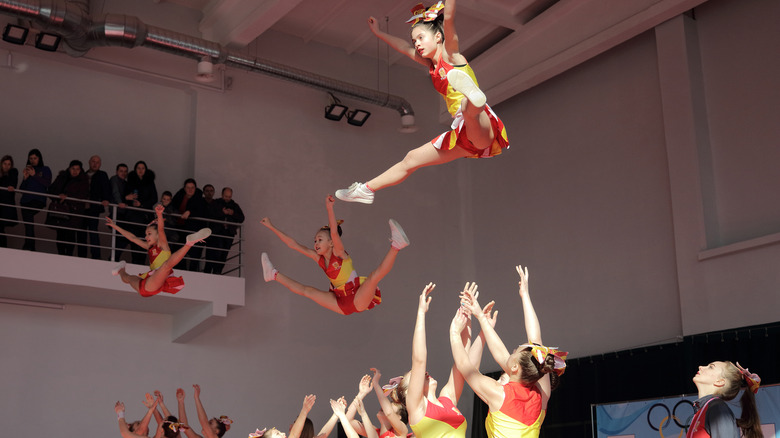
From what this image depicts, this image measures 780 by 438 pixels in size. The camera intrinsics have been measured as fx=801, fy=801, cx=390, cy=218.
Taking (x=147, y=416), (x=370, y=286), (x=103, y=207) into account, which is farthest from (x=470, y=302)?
(x=103, y=207)

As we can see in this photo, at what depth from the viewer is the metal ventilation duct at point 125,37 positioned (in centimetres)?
954

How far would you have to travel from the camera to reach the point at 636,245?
35.0ft

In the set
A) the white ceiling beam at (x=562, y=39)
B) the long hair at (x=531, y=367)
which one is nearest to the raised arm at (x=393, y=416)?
the long hair at (x=531, y=367)

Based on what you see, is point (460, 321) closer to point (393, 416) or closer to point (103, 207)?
point (393, 416)

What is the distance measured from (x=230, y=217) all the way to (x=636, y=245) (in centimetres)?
547

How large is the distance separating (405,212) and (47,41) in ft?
19.0

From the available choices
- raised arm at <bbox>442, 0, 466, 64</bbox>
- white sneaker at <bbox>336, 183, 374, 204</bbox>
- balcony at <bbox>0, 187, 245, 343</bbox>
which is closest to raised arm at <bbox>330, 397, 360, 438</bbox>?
white sneaker at <bbox>336, 183, 374, 204</bbox>

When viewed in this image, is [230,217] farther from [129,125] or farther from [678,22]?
[678,22]

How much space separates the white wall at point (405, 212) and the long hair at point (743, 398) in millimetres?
5432

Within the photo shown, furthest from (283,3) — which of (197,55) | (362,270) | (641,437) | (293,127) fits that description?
(641,437)

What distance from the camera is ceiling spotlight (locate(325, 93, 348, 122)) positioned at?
12406 mm

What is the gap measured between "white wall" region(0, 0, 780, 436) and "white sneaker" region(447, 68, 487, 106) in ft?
19.8

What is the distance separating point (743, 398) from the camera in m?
3.91

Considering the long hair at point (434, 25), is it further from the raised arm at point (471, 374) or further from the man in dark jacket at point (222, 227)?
the man in dark jacket at point (222, 227)
